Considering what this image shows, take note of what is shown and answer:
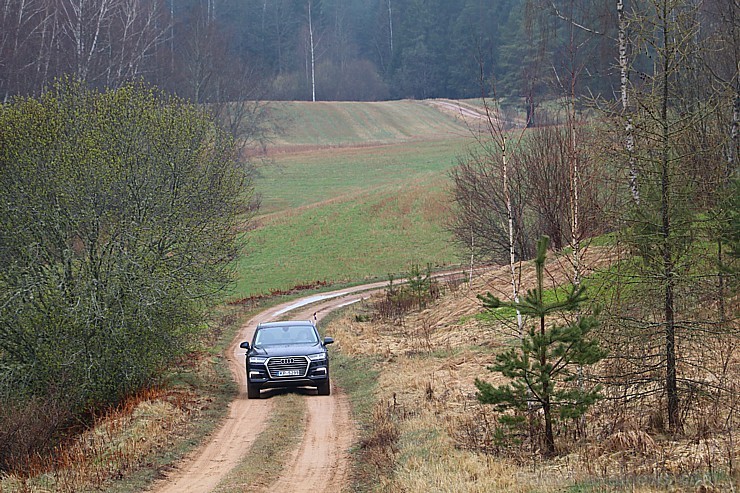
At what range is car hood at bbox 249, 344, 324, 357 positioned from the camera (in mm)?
19766

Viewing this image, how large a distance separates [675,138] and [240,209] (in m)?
15.9

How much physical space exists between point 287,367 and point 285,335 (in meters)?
1.52

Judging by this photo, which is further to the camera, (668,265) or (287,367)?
(287,367)

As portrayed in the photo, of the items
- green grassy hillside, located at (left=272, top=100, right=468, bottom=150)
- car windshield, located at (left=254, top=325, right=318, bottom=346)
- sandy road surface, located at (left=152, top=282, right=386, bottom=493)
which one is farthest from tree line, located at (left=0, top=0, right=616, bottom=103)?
sandy road surface, located at (left=152, top=282, right=386, bottom=493)

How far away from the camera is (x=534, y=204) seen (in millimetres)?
30781

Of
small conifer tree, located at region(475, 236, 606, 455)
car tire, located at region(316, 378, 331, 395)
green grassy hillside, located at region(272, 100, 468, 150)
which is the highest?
green grassy hillside, located at region(272, 100, 468, 150)

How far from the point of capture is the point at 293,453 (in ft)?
48.9

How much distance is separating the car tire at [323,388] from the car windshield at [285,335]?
1.20 m

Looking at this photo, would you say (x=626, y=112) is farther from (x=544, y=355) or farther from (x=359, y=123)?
(x=359, y=123)

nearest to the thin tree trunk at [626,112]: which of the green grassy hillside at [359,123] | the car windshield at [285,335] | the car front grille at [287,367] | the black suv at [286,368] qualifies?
the black suv at [286,368]

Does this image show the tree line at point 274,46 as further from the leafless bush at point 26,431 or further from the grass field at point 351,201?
the leafless bush at point 26,431

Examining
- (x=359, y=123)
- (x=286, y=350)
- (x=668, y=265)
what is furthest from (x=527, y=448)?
(x=359, y=123)

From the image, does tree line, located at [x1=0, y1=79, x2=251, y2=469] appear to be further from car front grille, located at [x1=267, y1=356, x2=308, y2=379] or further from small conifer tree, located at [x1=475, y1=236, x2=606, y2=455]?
small conifer tree, located at [x1=475, y1=236, x2=606, y2=455]

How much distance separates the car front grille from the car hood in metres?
0.14
